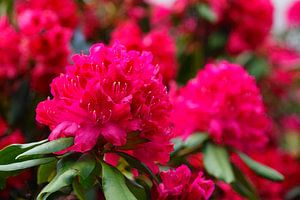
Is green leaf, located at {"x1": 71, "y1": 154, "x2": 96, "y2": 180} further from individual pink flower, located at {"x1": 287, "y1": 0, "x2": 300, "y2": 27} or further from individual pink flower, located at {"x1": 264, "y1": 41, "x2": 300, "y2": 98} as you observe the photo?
individual pink flower, located at {"x1": 287, "y1": 0, "x2": 300, "y2": 27}

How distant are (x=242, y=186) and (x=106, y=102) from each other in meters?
0.48

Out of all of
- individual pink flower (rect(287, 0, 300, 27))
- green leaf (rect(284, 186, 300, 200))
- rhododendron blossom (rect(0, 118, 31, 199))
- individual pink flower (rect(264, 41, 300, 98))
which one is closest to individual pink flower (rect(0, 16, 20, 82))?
rhododendron blossom (rect(0, 118, 31, 199))

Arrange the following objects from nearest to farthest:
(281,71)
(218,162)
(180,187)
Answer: (180,187), (218,162), (281,71)

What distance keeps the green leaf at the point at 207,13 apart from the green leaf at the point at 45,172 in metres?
0.89

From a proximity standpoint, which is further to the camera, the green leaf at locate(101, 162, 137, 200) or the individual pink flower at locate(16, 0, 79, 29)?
the individual pink flower at locate(16, 0, 79, 29)

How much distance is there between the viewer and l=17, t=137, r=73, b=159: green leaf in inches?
29.5

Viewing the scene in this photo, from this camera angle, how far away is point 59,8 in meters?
1.42

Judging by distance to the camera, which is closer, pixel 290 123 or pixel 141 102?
pixel 141 102

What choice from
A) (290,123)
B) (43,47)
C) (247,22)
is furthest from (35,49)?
(290,123)

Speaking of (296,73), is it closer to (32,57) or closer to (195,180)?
(32,57)

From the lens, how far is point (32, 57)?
1.28 m

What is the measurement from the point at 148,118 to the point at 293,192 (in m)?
0.92

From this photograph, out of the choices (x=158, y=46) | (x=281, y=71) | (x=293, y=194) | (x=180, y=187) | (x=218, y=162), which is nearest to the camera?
(x=180, y=187)

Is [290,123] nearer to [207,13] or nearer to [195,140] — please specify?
[207,13]
